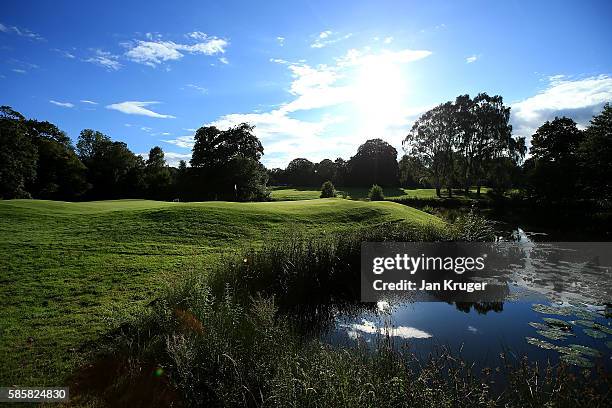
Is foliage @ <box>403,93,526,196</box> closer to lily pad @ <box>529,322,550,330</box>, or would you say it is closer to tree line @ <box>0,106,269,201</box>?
tree line @ <box>0,106,269,201</box>

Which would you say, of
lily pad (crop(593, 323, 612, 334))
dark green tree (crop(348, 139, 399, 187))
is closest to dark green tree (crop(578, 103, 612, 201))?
lily pad (crop(593, 323, 612, 334))

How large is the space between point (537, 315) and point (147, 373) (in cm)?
901

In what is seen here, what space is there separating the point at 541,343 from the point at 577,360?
80cm

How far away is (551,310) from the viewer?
30.2 feet

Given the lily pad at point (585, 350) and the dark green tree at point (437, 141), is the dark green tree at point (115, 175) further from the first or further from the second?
the lily pad at point (585, 350)

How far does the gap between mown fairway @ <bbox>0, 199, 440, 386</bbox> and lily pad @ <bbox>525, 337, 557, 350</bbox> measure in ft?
28.2

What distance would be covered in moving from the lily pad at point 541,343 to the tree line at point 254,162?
3252 cm

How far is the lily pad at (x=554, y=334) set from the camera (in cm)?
757

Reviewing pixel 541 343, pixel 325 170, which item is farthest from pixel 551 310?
pixel 325 170

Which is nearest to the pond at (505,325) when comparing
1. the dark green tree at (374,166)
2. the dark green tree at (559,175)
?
the dark green tree at (559,175)

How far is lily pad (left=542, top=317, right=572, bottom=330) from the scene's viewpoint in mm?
8105

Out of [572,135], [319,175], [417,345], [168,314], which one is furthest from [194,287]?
[319,175]

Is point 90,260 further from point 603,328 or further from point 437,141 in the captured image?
point 437,141

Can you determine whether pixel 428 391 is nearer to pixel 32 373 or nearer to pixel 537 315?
pixel 32 373
